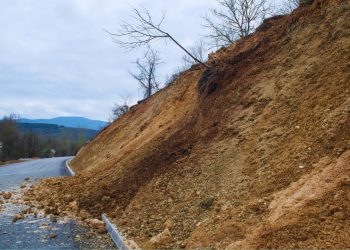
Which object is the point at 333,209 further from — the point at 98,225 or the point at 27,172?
the point at 27,172

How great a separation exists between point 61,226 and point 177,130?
13.1 ft

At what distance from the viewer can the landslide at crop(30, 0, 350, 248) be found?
16.0 ft

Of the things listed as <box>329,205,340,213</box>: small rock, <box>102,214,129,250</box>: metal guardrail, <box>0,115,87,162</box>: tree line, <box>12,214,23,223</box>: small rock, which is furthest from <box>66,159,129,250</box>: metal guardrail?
<box>0,115,87,162</box>: tree line

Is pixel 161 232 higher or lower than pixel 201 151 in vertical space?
lower

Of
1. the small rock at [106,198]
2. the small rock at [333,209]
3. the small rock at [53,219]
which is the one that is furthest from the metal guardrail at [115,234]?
the small rock at [333,209]

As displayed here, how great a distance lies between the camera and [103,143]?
22.6 metres

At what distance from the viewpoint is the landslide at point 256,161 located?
4883 millimetres

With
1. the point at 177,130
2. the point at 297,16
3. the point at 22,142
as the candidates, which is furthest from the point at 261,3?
the point at 22,142

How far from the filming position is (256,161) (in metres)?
6.78

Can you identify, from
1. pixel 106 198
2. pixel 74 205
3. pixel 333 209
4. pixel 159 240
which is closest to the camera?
pixel 333 209

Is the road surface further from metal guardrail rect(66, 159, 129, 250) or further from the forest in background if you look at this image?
the forest in background

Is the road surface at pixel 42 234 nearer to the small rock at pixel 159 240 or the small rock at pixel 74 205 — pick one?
the small rock at pixel 74 205

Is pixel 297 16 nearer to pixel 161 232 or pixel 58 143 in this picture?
pixel 161 232

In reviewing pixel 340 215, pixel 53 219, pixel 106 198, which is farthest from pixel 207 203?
pixel 53 219
